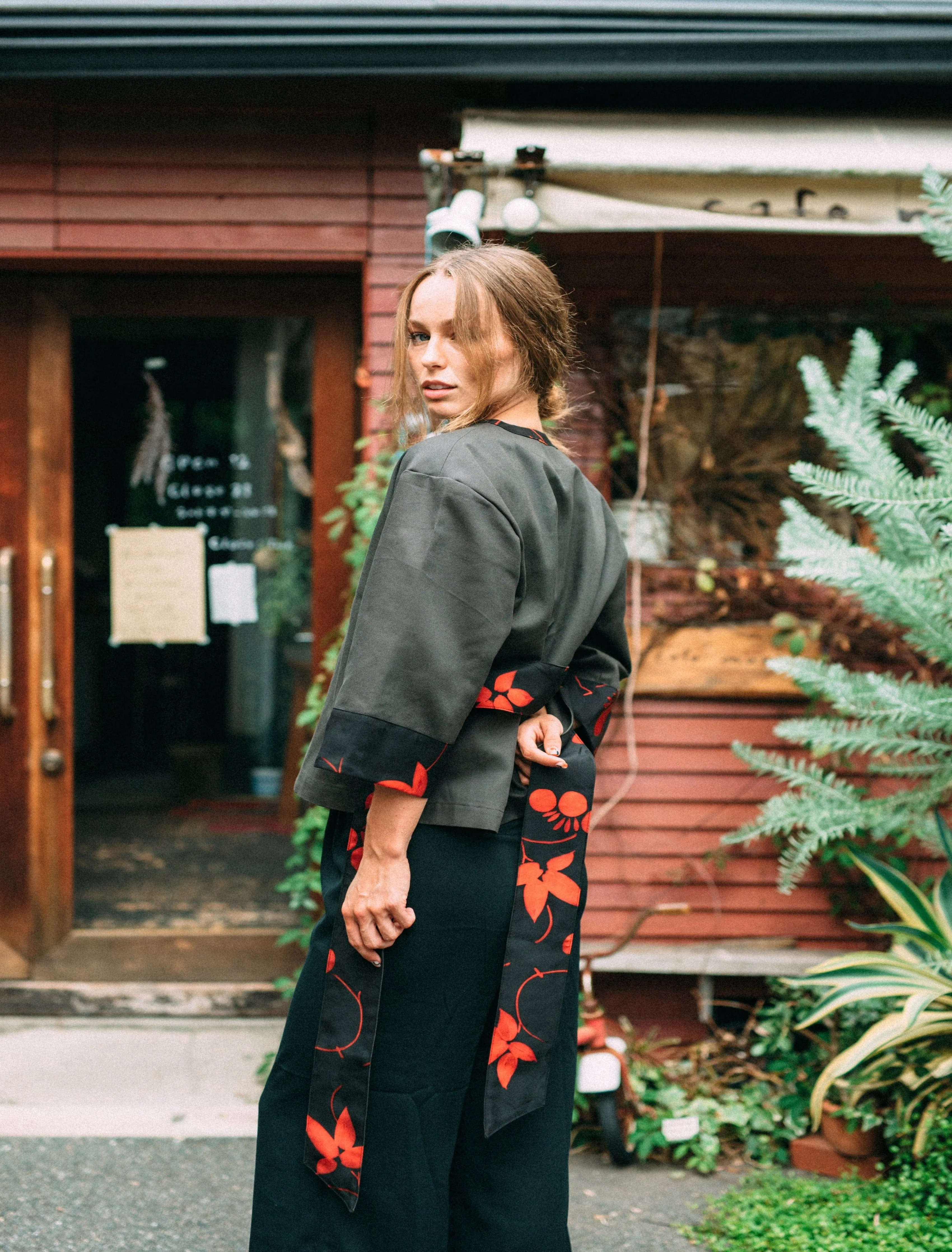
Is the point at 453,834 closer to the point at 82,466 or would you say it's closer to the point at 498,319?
the point at 498,319

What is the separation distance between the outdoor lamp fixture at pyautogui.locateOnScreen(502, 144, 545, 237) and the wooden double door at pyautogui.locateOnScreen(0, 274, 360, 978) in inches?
39.0

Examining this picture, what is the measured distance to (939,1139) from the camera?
8.13 feet

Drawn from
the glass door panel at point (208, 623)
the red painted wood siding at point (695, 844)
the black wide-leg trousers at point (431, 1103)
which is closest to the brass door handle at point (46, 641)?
the glass door panel at point (208, 623)

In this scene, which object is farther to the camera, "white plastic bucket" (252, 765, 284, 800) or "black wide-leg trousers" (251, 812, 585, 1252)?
"white plastic bucket" (252, 765, 284, 800)

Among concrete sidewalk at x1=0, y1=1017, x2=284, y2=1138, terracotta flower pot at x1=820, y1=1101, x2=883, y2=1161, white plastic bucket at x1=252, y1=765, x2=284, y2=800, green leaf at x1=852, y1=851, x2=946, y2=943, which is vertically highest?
white plastic bucket at x1=252, y1=765, x2=284, y2=800

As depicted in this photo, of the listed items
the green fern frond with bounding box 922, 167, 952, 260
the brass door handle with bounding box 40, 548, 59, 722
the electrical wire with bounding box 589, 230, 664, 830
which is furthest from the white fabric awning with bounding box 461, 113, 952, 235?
the brass door handle with bounding box 40, 548, 59, 722

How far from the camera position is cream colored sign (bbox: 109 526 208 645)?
3.67 metres

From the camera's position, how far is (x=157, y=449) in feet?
12.0

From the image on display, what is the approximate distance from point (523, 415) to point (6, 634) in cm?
253

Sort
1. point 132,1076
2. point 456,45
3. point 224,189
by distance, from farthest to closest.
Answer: point 224,189, point 132,1076, point 456,45

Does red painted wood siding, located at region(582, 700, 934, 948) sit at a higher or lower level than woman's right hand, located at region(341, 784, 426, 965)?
lower

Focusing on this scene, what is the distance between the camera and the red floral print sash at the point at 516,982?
1504 millimetres

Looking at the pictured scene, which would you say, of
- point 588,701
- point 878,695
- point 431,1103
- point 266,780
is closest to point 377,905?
point 431,1103

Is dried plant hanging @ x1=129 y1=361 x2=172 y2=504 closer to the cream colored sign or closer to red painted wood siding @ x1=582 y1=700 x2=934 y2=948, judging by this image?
the cream colored sign
